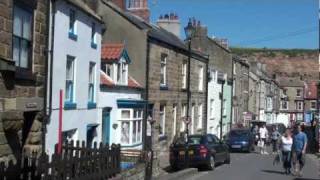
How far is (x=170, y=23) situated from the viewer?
43.3 m

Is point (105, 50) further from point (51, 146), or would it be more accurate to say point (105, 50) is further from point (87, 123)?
point (51, 146)

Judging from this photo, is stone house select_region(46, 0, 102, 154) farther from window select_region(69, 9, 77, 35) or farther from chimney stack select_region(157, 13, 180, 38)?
chimney stack select_region(157, 13, 180, 38)

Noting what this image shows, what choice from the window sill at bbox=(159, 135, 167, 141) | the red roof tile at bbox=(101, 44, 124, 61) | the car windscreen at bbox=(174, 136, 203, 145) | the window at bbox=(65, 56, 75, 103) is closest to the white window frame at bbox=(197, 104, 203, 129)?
the window sill at bbox=(159, 135, 167, 141)

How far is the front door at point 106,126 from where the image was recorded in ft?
83.3

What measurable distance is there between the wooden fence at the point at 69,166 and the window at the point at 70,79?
14.5 ft

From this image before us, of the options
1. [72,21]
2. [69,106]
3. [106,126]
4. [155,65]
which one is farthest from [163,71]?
[69,106]

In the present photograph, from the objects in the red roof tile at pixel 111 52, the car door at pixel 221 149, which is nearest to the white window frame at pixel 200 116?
the car door at pixel 221 149

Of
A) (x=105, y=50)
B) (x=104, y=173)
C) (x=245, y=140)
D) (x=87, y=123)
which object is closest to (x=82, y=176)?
(x=104, y=173)

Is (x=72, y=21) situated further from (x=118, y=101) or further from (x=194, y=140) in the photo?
(x=194, y=140)

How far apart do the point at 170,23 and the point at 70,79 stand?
23036 millimetres

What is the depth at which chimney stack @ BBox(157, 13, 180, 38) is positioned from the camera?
4309 centimetres

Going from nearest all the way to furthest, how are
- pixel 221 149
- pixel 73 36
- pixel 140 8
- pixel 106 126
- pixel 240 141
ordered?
pixel 73 36, pixel 106 126, pixel 221 149, pixel 140 8, pixel 240 141

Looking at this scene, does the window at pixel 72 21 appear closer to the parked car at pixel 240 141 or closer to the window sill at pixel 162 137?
the window sill at pixel 162 137

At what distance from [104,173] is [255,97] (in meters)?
59.1
